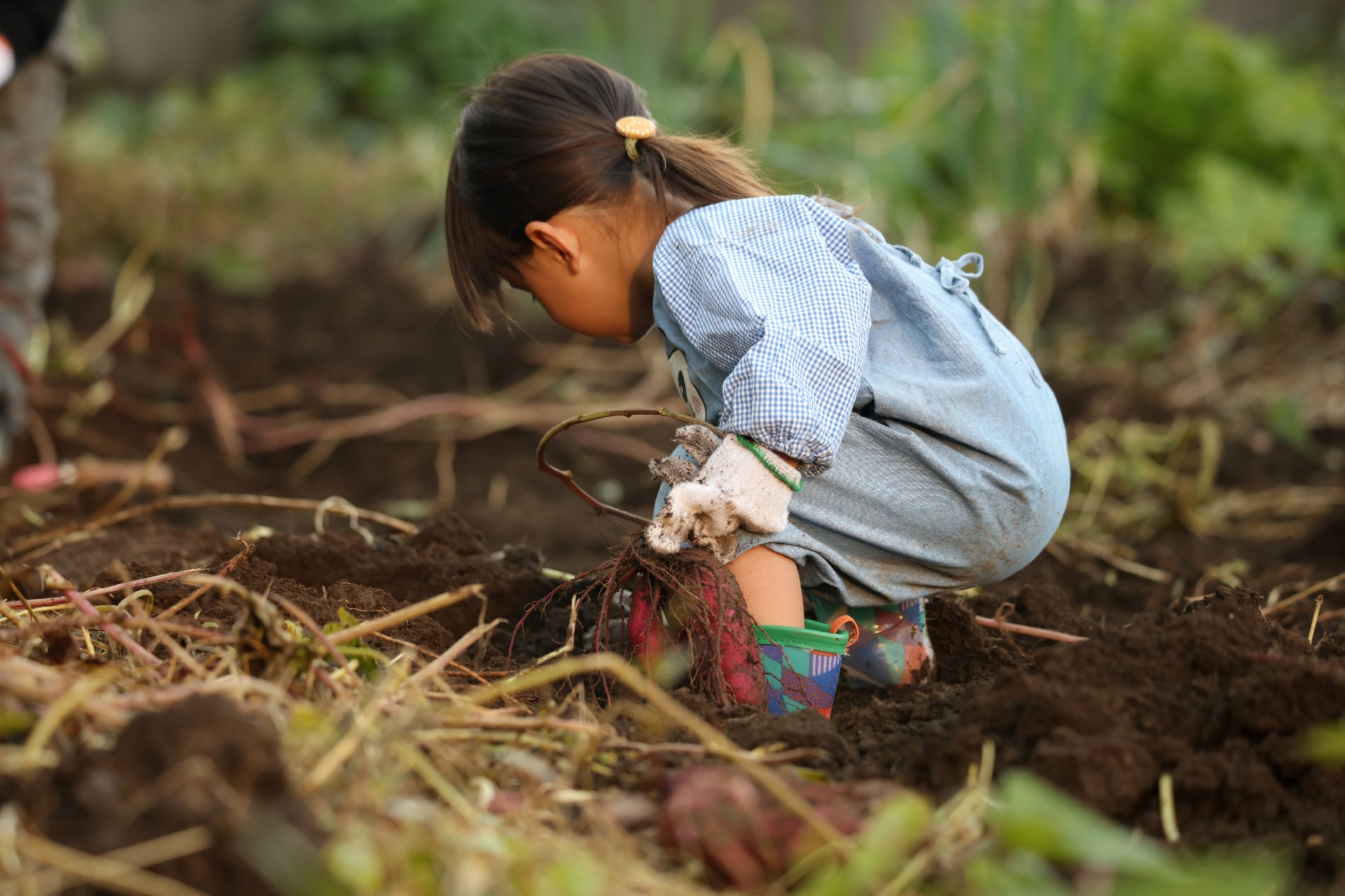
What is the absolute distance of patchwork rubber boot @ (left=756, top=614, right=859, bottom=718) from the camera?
164cm

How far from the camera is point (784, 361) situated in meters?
1.55

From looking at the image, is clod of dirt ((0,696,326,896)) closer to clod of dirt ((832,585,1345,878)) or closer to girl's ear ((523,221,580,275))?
clod of dirt ((832,585,1345,878))

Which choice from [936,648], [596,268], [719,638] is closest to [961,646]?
[936,648]

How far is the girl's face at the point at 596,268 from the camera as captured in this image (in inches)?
71.9

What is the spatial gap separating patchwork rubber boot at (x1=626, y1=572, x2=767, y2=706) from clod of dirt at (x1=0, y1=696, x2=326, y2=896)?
2.38 feet

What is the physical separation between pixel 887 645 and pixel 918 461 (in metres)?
0.32

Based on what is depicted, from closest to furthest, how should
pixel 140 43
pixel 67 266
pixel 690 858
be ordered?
pixel 690 858
pixel 67 266
pixel 140 43

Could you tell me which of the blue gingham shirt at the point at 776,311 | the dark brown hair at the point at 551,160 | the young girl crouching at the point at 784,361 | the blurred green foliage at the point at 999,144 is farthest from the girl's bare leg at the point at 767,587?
the blurred green foliage at the point at 999,144

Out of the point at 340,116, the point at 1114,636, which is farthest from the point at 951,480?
the point at 340,116

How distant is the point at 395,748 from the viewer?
1.04 m

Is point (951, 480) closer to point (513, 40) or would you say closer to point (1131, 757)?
point (1131, 757)

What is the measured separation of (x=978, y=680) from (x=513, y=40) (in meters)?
7.11

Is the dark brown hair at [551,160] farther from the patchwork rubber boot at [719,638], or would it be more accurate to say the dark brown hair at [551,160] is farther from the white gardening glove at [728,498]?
the patchwork rubber boot at [719,638]

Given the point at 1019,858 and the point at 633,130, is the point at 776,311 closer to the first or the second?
the point at 633,130
